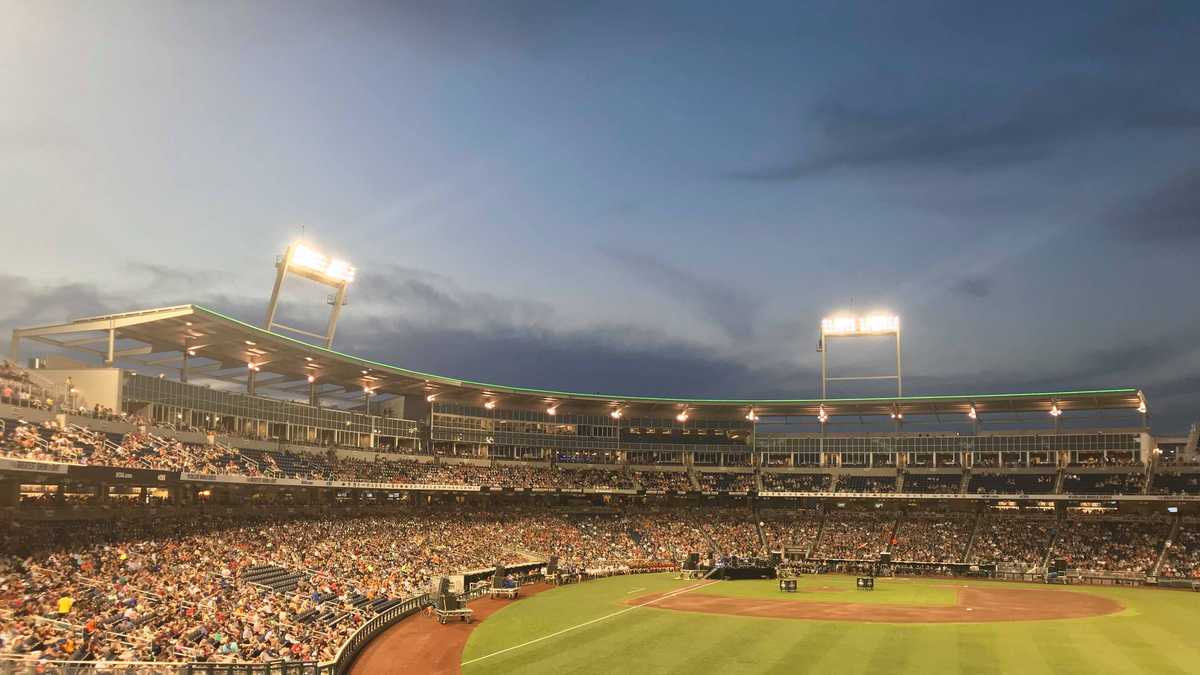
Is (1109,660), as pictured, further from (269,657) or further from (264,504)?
(264,504)

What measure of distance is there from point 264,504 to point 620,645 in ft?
116

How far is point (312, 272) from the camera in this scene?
71.7 meters

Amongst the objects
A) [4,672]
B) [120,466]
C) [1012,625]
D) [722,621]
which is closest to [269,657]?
[4,672]

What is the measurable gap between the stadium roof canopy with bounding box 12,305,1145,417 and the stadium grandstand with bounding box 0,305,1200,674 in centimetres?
31

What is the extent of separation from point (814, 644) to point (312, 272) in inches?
1998

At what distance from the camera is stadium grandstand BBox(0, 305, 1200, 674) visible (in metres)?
36.9

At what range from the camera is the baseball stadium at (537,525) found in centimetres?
3622

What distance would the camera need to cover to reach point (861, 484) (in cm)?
9844

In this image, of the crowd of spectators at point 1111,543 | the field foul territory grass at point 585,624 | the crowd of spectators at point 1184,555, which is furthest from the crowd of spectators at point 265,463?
the crowd of spectators at point 1184,555

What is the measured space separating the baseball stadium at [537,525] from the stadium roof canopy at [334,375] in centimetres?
36

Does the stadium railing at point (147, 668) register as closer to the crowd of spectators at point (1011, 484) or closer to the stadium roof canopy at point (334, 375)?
the stadium roof canopy at point (334, 375)

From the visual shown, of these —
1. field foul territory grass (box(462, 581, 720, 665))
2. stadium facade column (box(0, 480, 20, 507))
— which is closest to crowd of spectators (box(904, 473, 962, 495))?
field foul territory grass (box(462, 581, 720, 665))

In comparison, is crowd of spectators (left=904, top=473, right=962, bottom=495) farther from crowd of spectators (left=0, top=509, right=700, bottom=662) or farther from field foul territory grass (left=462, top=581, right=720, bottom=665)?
crowd of spectators (left=0, top=509, right=700, bottom=662)

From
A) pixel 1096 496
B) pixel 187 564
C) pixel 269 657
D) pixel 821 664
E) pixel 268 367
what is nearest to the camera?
pixel 269 657
